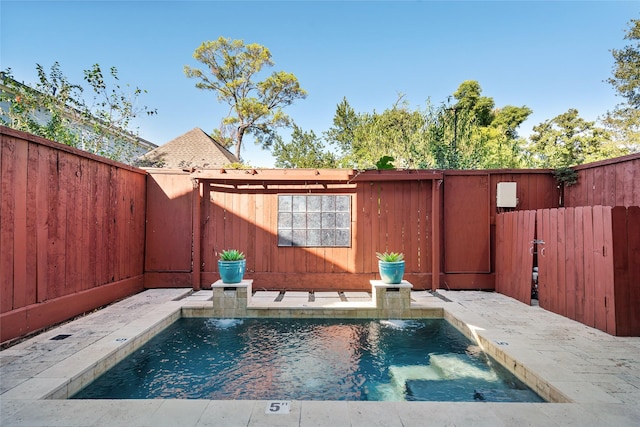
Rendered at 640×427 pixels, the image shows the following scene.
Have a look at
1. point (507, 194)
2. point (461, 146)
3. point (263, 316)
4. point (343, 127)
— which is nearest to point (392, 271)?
point (263, 316)

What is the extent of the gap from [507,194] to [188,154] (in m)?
13.1

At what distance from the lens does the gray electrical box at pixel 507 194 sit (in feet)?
19.9

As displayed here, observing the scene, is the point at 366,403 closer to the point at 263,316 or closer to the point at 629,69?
the point at 263,316

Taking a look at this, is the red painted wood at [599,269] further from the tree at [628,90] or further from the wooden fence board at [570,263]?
the tree at [628,90]

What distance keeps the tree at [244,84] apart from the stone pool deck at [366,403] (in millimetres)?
16620

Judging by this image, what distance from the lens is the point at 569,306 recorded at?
13.9 feet

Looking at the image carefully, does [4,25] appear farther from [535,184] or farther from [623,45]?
[623,45]

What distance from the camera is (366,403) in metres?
2.18

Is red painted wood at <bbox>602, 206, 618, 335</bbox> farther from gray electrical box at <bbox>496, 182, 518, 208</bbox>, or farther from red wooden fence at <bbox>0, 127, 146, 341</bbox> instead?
red wooden fence at <bbox>0, 127, 146, 341</bbox>

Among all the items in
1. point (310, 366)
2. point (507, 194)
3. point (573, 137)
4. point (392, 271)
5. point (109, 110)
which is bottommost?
point (310, 366)

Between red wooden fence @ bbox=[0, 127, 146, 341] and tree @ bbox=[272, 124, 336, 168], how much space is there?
43.9 feet

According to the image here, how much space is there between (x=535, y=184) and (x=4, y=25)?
10.1 metres

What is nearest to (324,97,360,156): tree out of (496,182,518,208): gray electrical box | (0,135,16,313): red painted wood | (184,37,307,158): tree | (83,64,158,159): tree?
(184,37,307,158): tree

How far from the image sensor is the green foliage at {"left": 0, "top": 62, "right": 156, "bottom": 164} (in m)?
7.87
